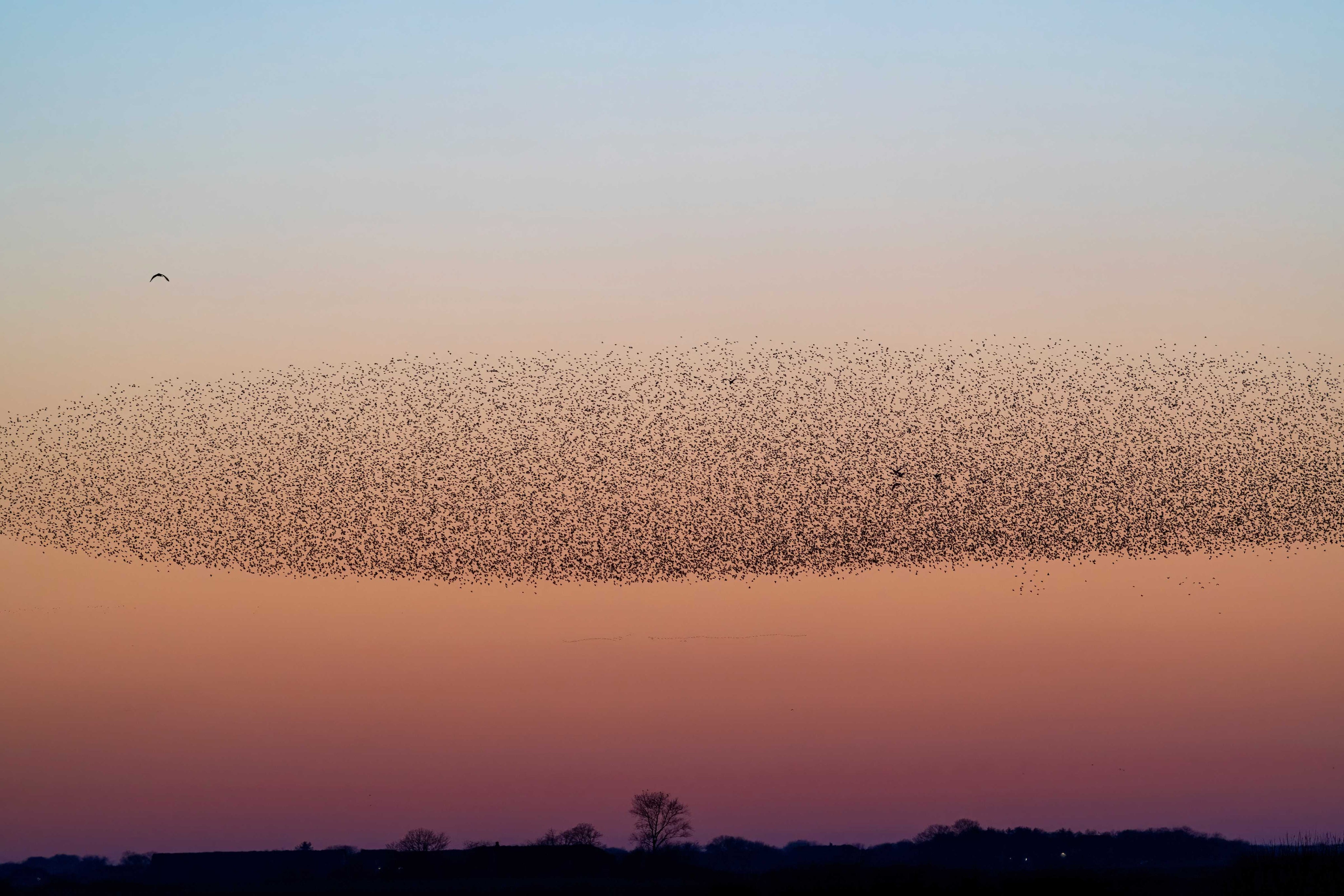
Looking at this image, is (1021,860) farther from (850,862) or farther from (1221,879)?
(1221,879)

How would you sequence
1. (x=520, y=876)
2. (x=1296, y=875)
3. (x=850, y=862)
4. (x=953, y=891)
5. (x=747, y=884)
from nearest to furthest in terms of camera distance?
(x=1296, y=875) → (x=953, y=891) → (x=747, y=884) → (x=850, y=862) → (x=520, y=876)

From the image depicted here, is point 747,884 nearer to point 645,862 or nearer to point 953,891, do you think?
point 953,891

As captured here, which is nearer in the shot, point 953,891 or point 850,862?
point 953,891

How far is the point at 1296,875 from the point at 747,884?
26702mm

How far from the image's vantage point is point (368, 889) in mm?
82000

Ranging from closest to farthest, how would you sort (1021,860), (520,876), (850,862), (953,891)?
1. (953,891)
2. (850,862)
3. (520,876)
4. (1021,860)

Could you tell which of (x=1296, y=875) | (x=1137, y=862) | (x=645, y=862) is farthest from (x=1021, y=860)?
(x=1296, y=875)

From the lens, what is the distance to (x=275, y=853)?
448 ft

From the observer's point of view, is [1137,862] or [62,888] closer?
[62,888]

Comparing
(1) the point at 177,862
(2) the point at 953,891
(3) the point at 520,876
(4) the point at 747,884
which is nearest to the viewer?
(2) the point at 953,891

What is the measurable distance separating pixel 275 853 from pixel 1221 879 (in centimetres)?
10090

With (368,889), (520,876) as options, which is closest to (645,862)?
(520,876)

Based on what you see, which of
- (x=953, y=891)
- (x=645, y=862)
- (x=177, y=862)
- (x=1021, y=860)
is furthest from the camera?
(x=1021, y=860)

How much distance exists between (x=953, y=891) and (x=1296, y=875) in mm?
14541
